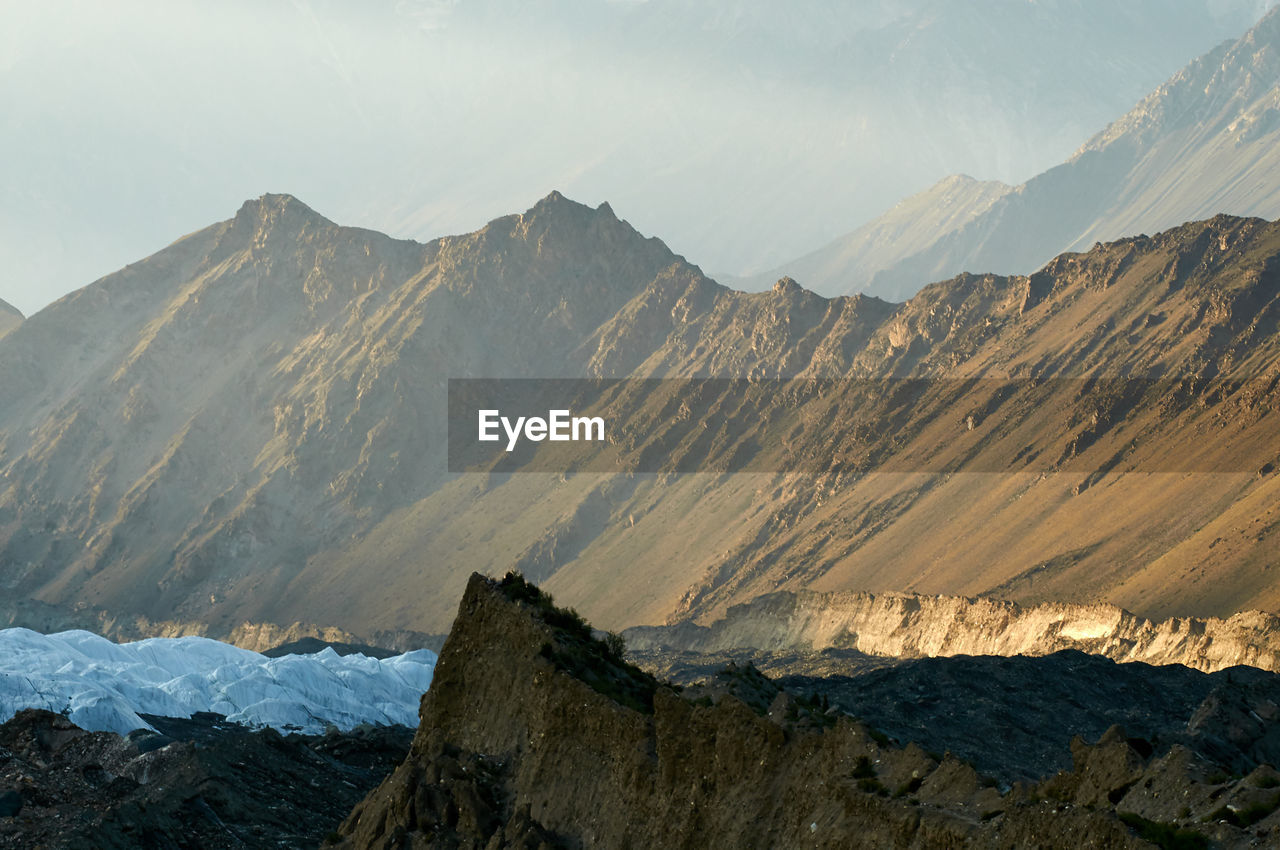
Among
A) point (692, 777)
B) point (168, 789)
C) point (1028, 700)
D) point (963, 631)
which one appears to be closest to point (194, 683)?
point (1028, 700)

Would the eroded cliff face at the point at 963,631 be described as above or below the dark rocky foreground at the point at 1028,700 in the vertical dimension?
above

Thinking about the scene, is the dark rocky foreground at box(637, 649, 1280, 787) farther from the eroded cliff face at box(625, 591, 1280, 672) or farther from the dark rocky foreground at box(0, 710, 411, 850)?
the dark rocky foreground at box(0, 710, 411, 850)

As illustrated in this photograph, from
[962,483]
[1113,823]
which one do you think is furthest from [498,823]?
[962,483]

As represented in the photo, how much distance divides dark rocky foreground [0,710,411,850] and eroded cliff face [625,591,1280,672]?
71653mm

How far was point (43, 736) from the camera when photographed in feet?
212

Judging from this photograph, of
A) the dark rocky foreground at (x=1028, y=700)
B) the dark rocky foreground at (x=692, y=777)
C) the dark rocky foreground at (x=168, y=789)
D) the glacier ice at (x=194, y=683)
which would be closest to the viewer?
the dark rocky foreground at (x=692, y=777)

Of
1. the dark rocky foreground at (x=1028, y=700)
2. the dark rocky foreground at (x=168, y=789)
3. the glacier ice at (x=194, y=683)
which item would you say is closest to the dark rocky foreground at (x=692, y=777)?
the dark rocky foreground at (x=168, y=789)

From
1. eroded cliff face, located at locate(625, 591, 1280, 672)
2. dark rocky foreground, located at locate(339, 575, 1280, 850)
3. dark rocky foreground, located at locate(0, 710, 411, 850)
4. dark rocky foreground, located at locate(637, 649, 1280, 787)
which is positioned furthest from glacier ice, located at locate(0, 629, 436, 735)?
dark rocky foreground, located at locate(339, 575, 1280, 850)

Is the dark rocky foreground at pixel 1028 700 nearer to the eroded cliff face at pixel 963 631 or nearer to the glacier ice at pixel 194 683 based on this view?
the eroded cliff face at pixel 963 631

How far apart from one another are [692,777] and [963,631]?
404 feet

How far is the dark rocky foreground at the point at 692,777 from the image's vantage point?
22.1m

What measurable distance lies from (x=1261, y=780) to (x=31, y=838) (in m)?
37.3

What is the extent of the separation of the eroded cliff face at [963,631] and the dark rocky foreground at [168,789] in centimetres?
7165

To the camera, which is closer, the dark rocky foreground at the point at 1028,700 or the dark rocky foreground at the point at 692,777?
the dark rocky foreground at the point at 692,777
